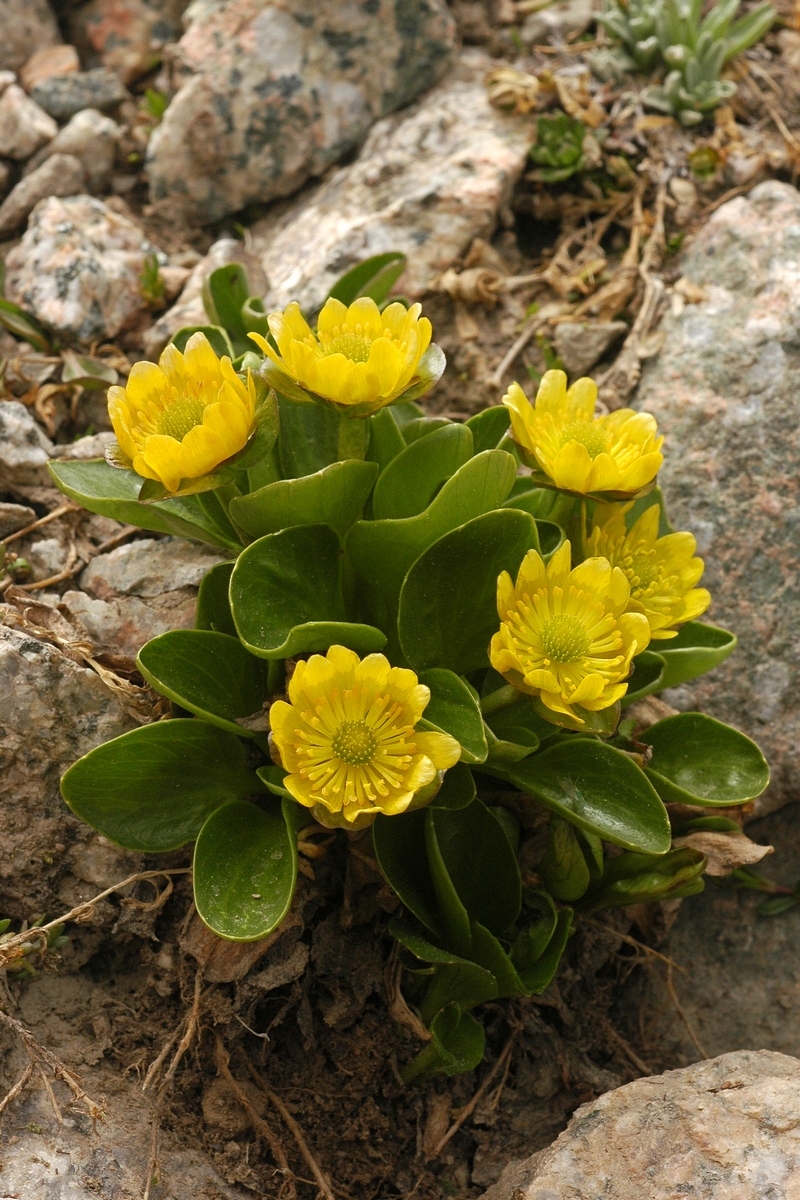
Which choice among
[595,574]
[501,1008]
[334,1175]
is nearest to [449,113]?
[595,574]

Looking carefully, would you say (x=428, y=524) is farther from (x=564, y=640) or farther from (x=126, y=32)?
(x=126, y=32)

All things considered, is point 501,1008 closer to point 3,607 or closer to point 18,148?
point 3,607

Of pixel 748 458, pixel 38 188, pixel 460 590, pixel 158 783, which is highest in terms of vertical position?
pixel 38 188

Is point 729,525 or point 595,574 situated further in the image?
point 729,525

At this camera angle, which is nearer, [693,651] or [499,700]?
[499,700]

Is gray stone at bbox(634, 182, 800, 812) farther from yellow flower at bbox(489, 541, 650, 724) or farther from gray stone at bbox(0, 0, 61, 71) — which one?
gray stone at bbox(0, 0, 61, 71)

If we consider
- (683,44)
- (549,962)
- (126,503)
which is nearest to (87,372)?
(126,503)
